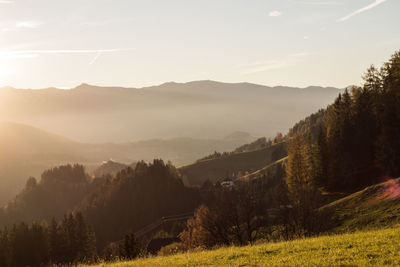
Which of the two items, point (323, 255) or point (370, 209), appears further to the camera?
point (370, 209)

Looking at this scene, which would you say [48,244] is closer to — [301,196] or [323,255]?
[301,196]

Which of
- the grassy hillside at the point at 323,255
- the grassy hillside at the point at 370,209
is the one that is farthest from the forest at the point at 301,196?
the grassy hillside at the point at 323,255

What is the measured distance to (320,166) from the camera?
308 feet

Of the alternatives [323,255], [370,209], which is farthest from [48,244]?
[323,255]

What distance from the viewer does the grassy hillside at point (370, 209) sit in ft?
→ 153

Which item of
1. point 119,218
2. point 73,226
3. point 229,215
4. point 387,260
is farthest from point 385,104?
point 119,218

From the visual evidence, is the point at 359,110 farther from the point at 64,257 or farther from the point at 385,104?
the point at 64,257

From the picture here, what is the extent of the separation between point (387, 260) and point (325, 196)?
76409mm

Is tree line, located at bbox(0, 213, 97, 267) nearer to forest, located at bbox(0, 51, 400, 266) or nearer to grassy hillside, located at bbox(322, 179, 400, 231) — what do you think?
forest, located at bbox(0, 51, 400, 266)

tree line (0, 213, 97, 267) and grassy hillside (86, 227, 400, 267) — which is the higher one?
grassy hillside (86, 227, 400, 267)

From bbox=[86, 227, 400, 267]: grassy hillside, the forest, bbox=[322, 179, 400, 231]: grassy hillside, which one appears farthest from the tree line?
bbox=[86, 227, 400, 267]: grassy hillside

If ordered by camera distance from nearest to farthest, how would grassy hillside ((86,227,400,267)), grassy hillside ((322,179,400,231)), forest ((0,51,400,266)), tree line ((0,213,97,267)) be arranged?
grassy hillside ((86,227,400,267)) → grassy hillside ((322,179,400,231)) → forest ((0,51,400,266)) → tree line ((0,213,97,267))

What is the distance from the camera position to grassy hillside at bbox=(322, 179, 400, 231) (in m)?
46.6

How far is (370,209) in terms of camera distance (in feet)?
178
